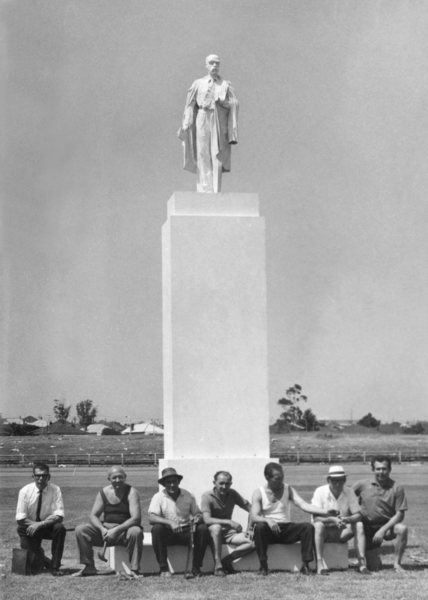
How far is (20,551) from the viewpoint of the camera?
34.4 ft

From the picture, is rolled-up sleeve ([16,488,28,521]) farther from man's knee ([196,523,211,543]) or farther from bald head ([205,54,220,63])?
bald head ([205,54,220,63])

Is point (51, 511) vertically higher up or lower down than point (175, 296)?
lower down

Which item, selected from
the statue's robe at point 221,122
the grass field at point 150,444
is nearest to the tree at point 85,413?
the grass field at point 150,444

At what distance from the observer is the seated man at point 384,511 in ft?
34.6

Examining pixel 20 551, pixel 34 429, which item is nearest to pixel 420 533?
pixel 20 551

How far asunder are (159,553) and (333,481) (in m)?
2.09

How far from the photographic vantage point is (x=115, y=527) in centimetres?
1030

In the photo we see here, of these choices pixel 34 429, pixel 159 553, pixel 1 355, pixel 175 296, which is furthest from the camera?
pixel 34 429

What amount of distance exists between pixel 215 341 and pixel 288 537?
8.70 ft

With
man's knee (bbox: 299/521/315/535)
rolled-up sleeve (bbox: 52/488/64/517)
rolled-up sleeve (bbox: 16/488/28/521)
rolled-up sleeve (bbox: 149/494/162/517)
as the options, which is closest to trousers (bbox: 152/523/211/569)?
rolled-up sleeve (bbox: 149/494/162/517)

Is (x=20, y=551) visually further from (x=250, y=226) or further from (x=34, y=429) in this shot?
(x=34, y=429)

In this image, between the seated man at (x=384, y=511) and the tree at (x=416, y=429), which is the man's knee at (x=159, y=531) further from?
the tree at (x=416, y=429)

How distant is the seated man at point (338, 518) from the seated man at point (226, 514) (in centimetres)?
78

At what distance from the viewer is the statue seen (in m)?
12.8
